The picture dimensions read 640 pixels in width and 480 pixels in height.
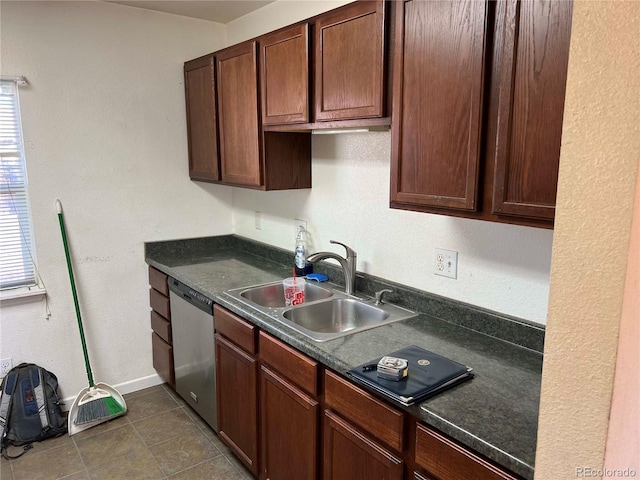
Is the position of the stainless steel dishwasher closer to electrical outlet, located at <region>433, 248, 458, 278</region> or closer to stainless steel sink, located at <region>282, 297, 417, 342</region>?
stainless steel sink, located at <region>282, 297, 417, 342</region>

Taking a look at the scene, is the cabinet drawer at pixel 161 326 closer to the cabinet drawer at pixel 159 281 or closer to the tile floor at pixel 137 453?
the cabinet drawer at pixel 159 281

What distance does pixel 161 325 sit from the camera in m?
3.02

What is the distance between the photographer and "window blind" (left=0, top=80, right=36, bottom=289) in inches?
103

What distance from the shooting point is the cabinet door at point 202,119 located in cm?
283

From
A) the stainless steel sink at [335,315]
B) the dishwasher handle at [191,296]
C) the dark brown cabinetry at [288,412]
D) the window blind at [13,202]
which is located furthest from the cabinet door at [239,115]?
the window blind at [13,202]

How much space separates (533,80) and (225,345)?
5.67 ft

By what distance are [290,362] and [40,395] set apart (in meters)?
1.78

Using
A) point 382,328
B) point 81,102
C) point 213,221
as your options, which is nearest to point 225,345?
point 382,328

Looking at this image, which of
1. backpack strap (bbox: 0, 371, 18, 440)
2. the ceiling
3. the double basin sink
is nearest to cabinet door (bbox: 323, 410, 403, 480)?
the double basin sink

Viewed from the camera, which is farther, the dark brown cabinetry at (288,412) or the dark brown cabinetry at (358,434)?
the dark brown cabinetry at (288,412)

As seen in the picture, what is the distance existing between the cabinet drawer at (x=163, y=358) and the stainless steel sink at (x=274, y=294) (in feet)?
2.84

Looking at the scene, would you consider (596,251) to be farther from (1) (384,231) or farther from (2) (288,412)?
(1) (384,231)

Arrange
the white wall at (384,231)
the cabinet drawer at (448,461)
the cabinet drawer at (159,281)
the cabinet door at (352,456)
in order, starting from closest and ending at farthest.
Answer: the cabinet drawer at (448,461) → the cabinet door at (352,456) → the white wall at (384,231) → the cabinet drawer at (159,281)

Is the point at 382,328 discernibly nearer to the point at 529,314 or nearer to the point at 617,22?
the point at 529,314
